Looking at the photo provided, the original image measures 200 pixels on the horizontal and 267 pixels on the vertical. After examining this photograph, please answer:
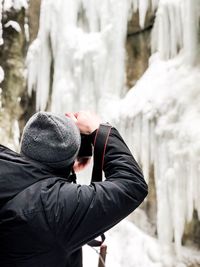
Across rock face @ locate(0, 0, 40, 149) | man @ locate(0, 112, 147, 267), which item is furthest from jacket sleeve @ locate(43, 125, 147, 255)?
rock face @ locate(0, 0, 40, 149)

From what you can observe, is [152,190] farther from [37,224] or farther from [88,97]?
[37,224]

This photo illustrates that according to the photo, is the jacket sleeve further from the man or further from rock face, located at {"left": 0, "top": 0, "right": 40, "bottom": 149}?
rock face, located at {"left": 0, "top": 0, "right": 40, "bottom": 149}

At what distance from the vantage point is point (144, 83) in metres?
4.59

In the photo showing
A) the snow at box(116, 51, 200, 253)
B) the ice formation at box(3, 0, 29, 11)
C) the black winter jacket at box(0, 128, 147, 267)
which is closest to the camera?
the black winter jacket at box(0, 128, 147, 267)

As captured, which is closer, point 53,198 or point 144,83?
point 53,198

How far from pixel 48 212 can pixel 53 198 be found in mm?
30

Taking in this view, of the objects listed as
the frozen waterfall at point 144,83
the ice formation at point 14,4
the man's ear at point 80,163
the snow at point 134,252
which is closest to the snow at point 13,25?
the ice formation at point 14,4

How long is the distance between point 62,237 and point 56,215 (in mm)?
49

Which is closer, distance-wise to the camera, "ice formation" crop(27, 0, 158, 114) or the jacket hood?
the jacket hood

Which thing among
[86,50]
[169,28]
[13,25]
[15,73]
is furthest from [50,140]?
[13,25]

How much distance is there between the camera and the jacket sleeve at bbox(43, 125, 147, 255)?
844 millimetres

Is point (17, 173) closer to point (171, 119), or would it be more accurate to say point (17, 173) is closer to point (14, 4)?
point (171, 119)

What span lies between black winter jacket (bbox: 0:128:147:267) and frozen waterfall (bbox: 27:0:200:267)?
265cm

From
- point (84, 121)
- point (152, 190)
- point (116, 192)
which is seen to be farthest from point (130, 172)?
point (152, 190)
